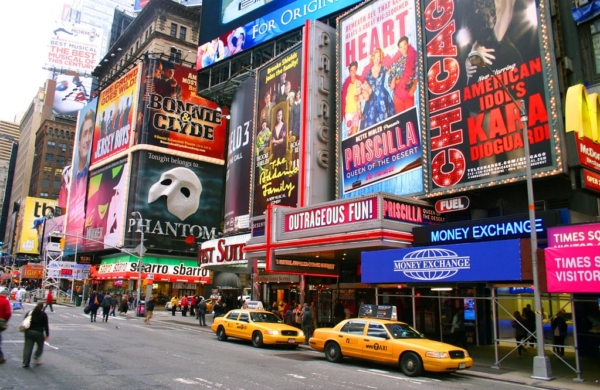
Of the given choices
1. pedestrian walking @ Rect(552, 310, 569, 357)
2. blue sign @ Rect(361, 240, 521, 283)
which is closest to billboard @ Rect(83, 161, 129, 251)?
blue sign @ Rect(361, 240, 521, 283)

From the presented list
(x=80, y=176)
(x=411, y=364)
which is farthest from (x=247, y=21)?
(x=80, y=176)

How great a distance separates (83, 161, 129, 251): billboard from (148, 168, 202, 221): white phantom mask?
13.1 feet

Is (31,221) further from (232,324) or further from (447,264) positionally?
(447,264)

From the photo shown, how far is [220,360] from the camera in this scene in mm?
15227

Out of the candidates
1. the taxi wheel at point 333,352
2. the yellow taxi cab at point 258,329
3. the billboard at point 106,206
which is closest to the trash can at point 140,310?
the yellow taxi cab at point 258,329

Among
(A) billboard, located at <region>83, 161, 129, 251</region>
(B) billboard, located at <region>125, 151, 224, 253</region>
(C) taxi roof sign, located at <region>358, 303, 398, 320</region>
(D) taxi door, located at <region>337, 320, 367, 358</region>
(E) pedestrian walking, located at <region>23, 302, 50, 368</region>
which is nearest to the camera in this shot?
(E) pedestrian walking, located at <region>23, 302, 50, 368</region>

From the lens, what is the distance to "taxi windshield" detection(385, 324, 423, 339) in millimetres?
15220

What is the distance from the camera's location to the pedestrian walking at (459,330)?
2017 cm

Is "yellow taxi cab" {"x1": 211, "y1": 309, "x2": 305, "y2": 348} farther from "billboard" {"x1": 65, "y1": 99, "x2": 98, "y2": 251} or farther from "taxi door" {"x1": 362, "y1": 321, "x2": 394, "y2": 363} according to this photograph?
"billboard" {"x1": 65, "y1": 99, "x2": 98, "y2": 251}

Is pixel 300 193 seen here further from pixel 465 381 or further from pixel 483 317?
pixel 465 381

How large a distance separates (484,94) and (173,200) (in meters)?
46.4

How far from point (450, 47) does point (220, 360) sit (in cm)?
1684

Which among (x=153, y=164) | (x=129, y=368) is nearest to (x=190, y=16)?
(x=153, y=164)

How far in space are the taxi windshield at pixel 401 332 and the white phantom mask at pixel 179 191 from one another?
48354 millimetres
